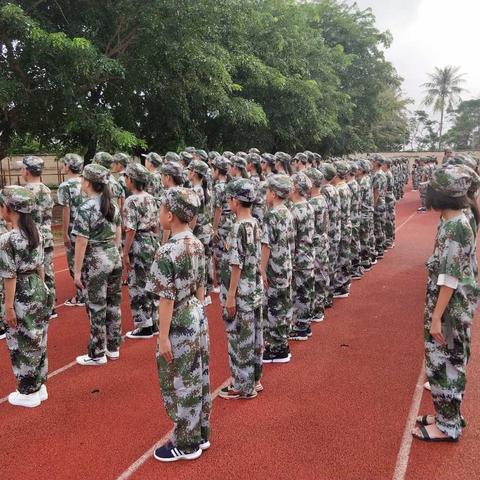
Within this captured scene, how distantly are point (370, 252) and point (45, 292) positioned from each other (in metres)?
6.62

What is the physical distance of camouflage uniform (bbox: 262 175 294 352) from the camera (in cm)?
455

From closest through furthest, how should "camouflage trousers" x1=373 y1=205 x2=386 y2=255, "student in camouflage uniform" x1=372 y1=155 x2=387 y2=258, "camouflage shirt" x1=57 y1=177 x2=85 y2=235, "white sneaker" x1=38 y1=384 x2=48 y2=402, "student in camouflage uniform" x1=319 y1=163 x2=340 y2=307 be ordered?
"white sneaker" x1=38 y1=384 x2=48 y2=402
"camouflage shirt" x1=57 y1=177 x2=85 y2=235
"student in camouflage uniform" x1=319 y1=163 x2=340 y2=307
"student in camouflage uniform" x1=372 y1=155 x2=387 y2=258
"camouflage trousers" x1=373 y1=205 x2=386 y2=255

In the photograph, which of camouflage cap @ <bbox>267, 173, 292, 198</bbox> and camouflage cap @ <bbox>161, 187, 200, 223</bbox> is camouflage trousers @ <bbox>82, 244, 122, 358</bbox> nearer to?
camouflage cap @ <bbox>267, 173, 292, 198</bbox>

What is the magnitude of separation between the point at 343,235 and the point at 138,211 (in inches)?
127

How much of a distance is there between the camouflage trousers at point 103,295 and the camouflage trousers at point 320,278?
8.03ft

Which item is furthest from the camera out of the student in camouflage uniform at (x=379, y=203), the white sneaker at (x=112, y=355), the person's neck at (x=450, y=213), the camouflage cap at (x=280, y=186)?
the student in camouflage uniform at (x=379, y=203)

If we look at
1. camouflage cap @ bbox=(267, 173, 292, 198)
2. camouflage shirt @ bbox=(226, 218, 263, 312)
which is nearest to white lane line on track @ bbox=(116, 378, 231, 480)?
camouflage shirt @ bbox=(226, 218, 263, 312)

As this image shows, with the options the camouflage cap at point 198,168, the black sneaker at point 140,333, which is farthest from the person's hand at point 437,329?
the camouflage cap at point 198,168

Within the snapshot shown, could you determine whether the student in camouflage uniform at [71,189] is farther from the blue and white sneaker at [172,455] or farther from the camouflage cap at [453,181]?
the camouflage cap at [453,181]

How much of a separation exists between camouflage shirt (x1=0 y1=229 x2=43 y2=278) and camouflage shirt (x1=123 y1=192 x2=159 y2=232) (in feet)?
5.07

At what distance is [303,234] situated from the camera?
527 centimetres

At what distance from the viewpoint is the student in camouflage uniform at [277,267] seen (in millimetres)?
4539

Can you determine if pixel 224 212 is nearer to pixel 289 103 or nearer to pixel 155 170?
pixel 155 170

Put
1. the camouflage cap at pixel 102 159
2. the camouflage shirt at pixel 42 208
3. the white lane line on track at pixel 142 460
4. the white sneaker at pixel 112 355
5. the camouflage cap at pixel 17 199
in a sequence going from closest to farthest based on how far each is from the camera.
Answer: the white lane line on track at pixel 142 460, the camouflage cap at pixel 17 199, the white sneaker at pixel 112 355, the camouflage shirt at pixel 42 208, the camouflage cap at pixel 102 159
